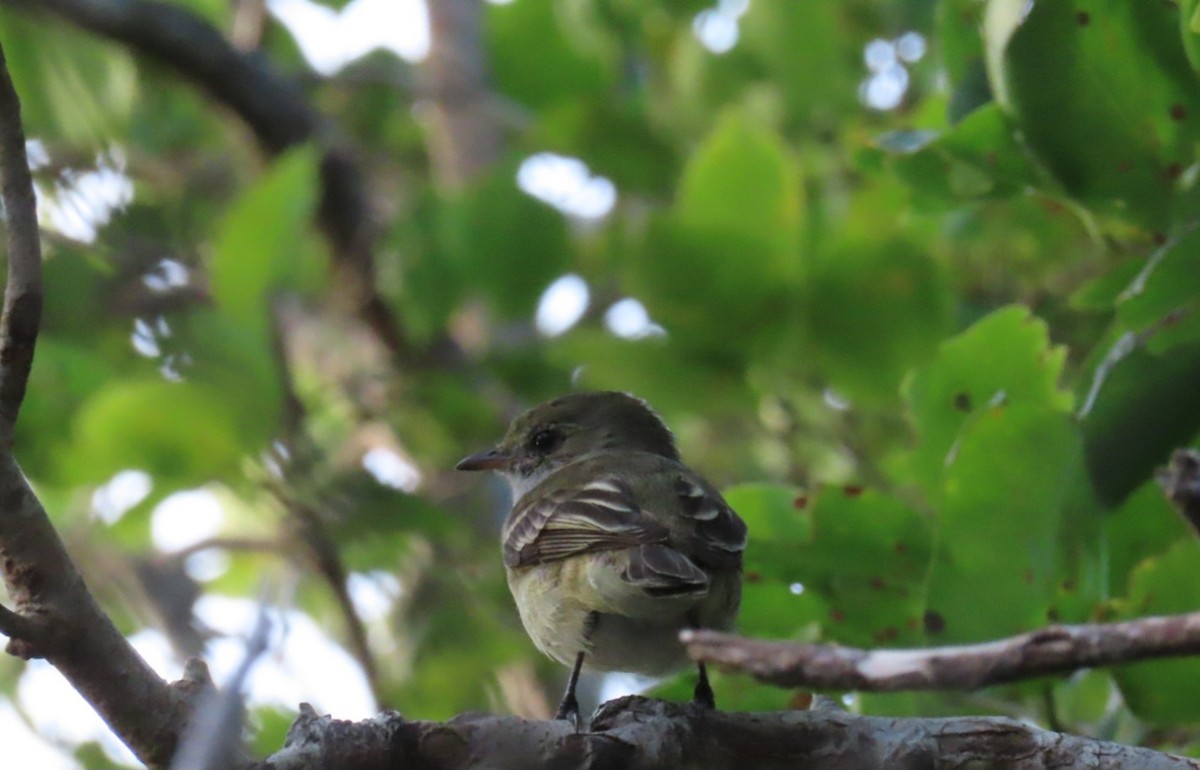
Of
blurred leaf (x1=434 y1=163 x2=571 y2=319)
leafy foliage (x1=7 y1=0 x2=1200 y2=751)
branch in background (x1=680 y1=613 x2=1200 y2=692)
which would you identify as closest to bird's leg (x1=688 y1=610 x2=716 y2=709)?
leafy foliage (x1=7 y1=0 x2=1200 y2=751)

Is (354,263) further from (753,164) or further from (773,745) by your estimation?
(773,745)

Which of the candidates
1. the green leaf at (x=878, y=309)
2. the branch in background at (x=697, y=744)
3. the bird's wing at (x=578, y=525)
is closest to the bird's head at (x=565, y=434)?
the bird's wing at (x=578, y=525)

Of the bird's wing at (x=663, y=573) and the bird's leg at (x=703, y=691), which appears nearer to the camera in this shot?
the bird's leg at (x=703, y=691)

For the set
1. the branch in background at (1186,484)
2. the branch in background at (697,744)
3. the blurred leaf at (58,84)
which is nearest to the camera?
the branch in background at (1186,484)

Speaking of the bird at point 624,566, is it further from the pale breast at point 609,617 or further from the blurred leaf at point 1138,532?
the blurred leaf at point 1138,532

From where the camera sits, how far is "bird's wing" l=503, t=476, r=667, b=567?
9.88 ft

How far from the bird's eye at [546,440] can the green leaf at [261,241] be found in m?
1.16

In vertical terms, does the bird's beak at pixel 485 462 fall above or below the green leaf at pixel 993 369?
above

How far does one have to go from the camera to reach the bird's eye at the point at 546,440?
4387 mm

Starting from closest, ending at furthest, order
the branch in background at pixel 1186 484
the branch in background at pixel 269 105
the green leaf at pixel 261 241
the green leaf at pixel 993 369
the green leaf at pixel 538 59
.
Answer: the branch in background at pixel 1186 484 < the green leaf at pixel 993 369 < the green leaf at pixel 261 241 < the branch in background at pixel 269 105 < the green leaf at pixel 538 59

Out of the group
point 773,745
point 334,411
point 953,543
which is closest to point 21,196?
point 773,745

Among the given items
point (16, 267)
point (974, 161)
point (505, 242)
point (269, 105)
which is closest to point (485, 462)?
point (505, 242)

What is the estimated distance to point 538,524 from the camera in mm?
3320

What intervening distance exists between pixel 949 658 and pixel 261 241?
2.45 meters
